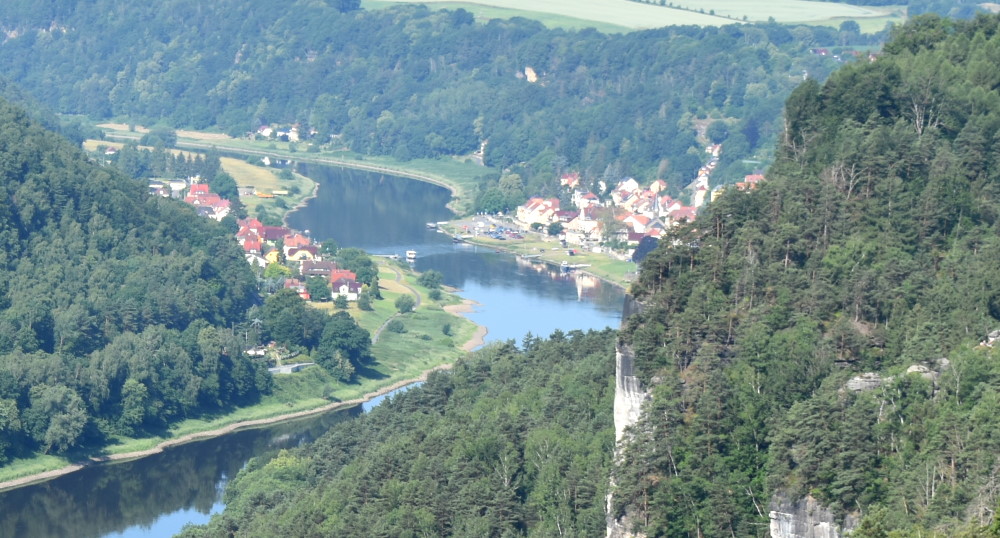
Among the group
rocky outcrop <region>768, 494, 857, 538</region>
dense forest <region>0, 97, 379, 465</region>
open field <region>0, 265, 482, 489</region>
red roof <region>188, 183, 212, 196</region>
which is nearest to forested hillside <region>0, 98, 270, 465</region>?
dense forest <region>0, 97, 379, 465</region>

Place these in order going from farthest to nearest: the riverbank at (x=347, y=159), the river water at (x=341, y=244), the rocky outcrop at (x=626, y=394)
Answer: the riverbank at (x=347, y=159) < the river water at (x=341, y=244) < the rocky outcrop at (x=626, y=394)

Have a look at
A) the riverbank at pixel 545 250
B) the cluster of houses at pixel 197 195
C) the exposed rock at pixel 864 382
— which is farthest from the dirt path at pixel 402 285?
the exposed rock at pixel 864 382

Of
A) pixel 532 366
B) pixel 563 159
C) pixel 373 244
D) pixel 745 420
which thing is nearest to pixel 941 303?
pixel 745 420

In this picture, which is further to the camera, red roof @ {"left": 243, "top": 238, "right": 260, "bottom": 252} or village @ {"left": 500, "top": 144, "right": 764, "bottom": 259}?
village @ {"left": 500, "top": 144, "right": 764, "bottom": 259}

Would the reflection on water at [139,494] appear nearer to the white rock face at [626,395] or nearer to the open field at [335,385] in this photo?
the open field at [335,385]

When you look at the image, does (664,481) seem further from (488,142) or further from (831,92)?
(488,142)

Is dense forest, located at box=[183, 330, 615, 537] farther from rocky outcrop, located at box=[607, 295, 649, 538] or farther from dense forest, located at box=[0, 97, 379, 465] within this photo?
dense forest, located at box=[0, 97, 379, 465]
